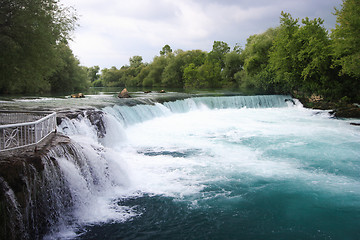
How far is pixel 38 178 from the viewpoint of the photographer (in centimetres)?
514

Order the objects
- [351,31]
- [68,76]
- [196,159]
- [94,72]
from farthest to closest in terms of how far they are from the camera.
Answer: [94,72]
[68,76]
[351,31]
[196,159]

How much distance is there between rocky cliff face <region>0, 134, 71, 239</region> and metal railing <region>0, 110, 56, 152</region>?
29 cm

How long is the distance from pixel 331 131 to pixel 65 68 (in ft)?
117

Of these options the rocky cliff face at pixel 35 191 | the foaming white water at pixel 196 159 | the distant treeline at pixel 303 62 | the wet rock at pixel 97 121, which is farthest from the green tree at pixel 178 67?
the rocky cliff face at pixel 35 191

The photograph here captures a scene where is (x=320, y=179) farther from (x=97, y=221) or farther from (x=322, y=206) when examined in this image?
(x=97, y=221)

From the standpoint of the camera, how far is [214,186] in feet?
25.0

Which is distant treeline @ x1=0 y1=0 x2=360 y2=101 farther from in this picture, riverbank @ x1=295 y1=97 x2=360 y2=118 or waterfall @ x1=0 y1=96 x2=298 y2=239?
waterfall @ x1=0 y1=96 x2=298 y2=239

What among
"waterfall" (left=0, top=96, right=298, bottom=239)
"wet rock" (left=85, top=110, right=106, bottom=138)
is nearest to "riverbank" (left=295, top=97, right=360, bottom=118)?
"wet rock" (left=85, top=110, right=106, bottom=138)

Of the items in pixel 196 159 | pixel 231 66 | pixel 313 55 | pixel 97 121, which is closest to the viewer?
pixel 196 159

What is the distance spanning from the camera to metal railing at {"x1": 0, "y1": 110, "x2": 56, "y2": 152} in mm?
5269

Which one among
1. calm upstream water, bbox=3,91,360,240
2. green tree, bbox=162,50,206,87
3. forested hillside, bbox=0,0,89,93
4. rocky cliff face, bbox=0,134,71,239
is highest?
green tree, bbox=162,50,206,87

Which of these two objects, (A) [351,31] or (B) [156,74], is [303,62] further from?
(B) [156,74]

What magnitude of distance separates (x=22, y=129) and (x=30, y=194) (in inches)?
137

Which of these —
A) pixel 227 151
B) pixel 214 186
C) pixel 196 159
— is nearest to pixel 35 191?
pixel 214 186
